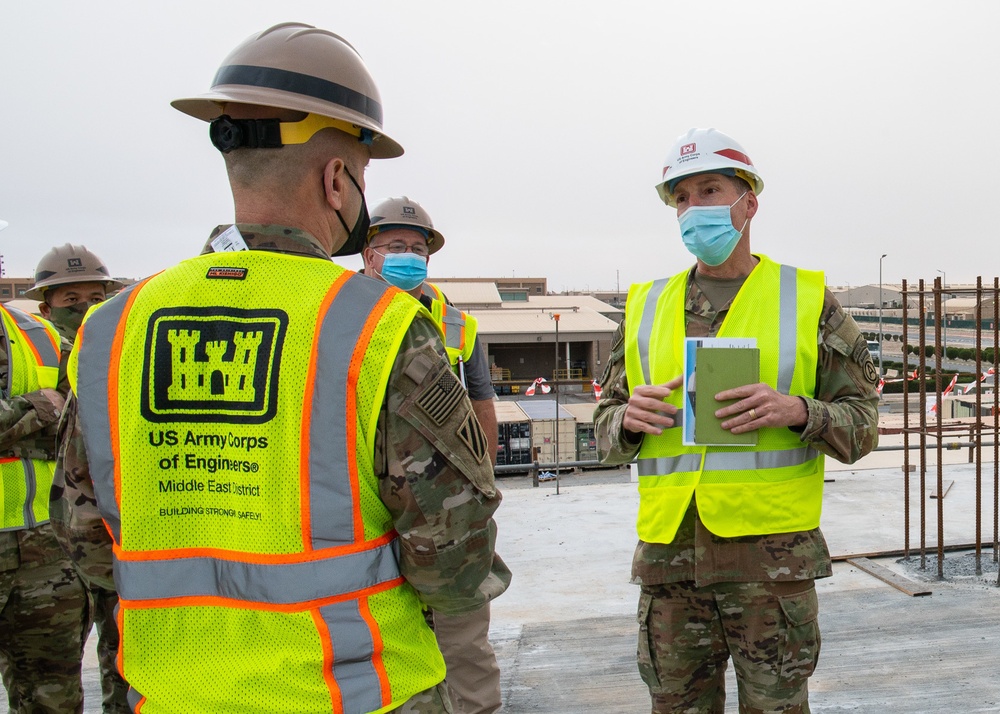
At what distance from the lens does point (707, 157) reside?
8.93ft

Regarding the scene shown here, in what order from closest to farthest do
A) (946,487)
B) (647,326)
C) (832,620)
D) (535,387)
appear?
1. (647,326)
2. (832,620)
3. (946,487)
4. (535,387)

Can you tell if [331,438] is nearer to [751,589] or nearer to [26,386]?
[751,589]

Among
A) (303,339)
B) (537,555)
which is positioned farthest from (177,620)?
(537,555)

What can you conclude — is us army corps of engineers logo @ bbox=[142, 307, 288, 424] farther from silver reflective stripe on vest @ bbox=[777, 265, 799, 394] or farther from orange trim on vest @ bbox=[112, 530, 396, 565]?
silver reflective stripe on vest @ bbox=[777, 265, 799, 394]

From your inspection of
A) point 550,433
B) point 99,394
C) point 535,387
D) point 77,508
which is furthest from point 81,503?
point 535,387

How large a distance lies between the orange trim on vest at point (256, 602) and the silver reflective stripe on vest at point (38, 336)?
7.76 ft

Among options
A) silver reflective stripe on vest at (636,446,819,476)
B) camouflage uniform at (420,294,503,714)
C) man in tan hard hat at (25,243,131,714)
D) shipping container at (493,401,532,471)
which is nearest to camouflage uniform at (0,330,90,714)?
man in tan hard hat at (25,243,131,714)

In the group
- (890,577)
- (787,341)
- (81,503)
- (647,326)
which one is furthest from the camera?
(890,577)

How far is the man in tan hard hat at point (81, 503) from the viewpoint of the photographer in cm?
161

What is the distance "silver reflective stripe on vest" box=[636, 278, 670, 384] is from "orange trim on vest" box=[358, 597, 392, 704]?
1627 millimetres

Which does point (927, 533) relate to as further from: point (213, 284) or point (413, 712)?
point (213, 284)

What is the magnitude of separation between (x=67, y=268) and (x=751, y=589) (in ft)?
13.0

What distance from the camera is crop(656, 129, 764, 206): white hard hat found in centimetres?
272

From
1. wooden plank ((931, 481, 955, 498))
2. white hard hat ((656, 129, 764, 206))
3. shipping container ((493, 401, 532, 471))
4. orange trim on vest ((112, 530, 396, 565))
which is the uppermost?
white hard hat ((656, 129, 764, 206))
